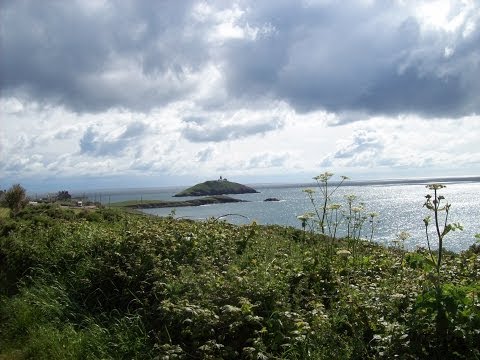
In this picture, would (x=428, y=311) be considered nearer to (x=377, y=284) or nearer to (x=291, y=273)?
(x=377, y=284)

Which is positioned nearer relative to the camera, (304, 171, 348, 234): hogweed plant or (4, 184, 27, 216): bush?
(304, 171, 348, 234): hogweed plant

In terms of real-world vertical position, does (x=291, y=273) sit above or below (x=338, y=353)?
above

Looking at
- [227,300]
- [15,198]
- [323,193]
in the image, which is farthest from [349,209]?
[15,198]

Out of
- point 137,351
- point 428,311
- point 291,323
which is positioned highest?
point 428,311

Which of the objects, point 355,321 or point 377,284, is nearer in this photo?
point 355,321

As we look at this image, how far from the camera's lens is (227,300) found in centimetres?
577

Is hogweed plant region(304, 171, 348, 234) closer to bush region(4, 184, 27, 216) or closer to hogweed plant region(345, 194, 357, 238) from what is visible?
hogweed plant region(345, 194, 357, 238)

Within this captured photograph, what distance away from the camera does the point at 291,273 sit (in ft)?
21.5

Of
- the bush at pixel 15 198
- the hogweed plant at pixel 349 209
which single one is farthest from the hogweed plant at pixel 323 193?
the bush at pixel 15 198

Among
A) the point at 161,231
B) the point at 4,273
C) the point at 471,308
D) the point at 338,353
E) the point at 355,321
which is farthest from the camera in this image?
the point at 4,273

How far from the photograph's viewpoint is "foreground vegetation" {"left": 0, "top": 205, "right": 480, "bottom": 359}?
4.52 m

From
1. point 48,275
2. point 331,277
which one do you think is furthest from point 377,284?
point 48,275

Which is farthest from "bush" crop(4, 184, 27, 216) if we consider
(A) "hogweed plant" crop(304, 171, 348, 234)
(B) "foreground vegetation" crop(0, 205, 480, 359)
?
(A) "hogweed plant" crop(304, 171, 348, 234)

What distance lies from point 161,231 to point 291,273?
10.9 feet
